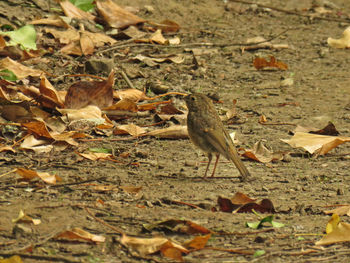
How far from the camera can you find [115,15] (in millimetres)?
8500

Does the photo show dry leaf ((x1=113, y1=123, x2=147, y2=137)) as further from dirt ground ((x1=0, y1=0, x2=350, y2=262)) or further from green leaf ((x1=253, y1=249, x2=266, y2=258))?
green leaf ((x1=253, y1=249, x2=266, y2=258))

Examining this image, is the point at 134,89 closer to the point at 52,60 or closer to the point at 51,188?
the point at 52,60

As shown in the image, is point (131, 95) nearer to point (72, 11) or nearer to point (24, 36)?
point (24, 36)

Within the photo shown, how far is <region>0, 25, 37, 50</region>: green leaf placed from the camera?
7.05 meters

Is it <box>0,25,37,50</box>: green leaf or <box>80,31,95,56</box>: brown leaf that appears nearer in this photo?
<box>0,25,37,50</box>: green leaf

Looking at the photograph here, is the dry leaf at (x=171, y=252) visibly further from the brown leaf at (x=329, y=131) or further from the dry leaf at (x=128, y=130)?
the brown leaf at (x=329, y=131)

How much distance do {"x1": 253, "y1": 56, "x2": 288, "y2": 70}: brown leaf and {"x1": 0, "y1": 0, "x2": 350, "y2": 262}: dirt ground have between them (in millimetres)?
76

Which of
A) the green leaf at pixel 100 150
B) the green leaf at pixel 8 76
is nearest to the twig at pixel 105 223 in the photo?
the green leaf at pixel 100 150

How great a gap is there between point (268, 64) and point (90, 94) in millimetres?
3042

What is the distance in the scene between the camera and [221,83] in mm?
7531

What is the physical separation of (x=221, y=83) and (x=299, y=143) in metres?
2.08

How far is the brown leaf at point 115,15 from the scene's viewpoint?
8.38 metres

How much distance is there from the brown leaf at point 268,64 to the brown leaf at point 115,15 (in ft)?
5.20

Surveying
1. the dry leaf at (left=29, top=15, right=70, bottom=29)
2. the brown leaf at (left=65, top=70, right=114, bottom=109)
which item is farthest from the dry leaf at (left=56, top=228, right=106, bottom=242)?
the dry leaf at (left=29, top=15, right=70, bottom=29)
